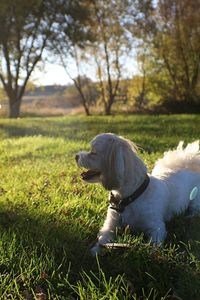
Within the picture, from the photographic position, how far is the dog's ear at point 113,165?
3.72 metres

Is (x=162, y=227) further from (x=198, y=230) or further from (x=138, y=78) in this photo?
(x=138, y=78)

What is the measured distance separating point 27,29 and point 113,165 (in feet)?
91.4

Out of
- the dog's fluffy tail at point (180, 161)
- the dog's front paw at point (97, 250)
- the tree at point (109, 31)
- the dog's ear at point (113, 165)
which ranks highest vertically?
the tree at point (109, 31)

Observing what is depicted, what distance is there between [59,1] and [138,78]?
774 cm

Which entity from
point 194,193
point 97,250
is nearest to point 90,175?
Result: point 97,250

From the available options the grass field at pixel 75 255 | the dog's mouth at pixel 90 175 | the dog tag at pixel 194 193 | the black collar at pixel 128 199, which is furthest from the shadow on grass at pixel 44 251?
the dog tag at pixel 194 193

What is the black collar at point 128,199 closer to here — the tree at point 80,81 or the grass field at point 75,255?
the grass field at point 75,255

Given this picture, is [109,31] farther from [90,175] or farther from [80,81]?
[90,175]

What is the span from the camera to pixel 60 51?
100 ft

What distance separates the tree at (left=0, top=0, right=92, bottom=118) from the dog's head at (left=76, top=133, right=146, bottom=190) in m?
24.6

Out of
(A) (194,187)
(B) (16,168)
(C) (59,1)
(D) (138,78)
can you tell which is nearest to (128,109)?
(D) (138,78)

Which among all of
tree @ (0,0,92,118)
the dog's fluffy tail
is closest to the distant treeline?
tree @ (0,0,92,118)

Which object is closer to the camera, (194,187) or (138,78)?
(194,187)

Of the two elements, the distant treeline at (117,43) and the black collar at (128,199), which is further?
the distant treeline at (117,43)
